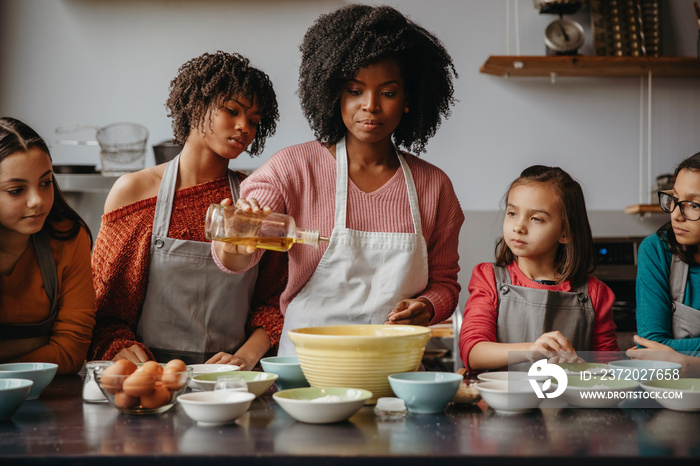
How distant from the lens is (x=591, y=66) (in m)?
3.06

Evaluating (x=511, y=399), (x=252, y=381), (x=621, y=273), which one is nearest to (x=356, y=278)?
(x=252, y=381)

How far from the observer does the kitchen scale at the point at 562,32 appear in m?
3.00

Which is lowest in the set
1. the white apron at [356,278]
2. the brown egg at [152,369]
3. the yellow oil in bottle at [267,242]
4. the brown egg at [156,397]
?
the brown egg at [156,397]

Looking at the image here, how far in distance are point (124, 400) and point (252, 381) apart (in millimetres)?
193

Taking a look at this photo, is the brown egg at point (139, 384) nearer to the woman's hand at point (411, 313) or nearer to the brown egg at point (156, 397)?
the brown egg at point (156, 397)

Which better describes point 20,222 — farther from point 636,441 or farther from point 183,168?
point 636,441

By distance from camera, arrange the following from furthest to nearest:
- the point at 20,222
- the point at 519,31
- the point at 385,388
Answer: the point at 519,31, the point at 20,222, the point at 385,388

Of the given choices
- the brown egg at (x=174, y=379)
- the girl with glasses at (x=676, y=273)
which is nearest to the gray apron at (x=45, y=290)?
the brown egg at (x=174, y=379)

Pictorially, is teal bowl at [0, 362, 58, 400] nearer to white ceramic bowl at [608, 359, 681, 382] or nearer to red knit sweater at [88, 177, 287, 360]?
red knit sweater at [88, 177, 287, 360]

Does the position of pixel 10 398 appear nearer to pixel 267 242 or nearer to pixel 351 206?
pixel 267 242

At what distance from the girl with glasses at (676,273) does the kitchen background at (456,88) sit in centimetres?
142

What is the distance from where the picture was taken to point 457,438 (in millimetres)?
845

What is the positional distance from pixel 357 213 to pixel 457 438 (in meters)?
0.77

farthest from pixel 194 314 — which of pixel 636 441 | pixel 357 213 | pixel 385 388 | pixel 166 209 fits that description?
pixel 636 441
